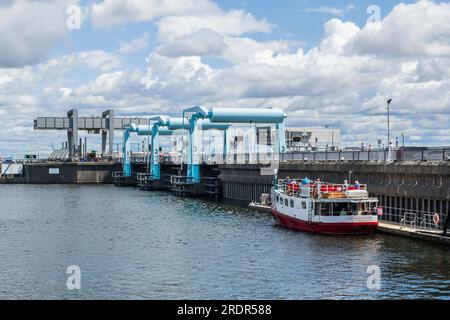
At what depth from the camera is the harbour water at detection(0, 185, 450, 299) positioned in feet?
142

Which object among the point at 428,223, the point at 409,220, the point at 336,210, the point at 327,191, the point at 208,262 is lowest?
the point at 208,262

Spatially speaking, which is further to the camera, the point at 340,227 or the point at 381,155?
the point at 381,155


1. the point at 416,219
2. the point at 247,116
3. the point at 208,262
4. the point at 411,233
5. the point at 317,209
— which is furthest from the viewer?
the point at 247,116


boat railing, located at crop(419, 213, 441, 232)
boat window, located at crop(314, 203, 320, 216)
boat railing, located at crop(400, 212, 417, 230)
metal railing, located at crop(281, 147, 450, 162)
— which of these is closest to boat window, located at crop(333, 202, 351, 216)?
boat window, located at crop(314, 203, 320, 216)

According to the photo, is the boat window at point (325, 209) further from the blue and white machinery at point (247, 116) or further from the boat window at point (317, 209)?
the blue and white machinery at point (247, 116)

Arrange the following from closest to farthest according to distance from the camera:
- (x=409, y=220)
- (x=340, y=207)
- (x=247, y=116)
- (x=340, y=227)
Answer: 1. (x=340, y=227)
2. (x=340, y=207)
3. (x=409, y=220)
4. (x=247, y=116)

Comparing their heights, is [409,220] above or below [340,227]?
above

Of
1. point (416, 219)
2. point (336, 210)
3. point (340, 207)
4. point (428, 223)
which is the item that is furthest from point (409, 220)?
point (336, 210)

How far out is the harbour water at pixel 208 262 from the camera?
1706 inches

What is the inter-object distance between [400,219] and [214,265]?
2801cm

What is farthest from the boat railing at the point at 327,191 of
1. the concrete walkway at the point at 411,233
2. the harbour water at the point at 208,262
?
the harbour water at the point at 208,262

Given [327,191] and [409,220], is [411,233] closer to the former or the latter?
[409,220]

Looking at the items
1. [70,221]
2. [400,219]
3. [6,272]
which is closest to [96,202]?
[70,221]

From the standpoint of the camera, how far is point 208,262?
54000mm
